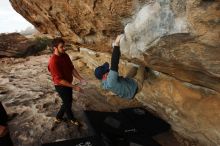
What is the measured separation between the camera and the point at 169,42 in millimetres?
4059

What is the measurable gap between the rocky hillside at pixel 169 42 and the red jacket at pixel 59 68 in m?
1.03

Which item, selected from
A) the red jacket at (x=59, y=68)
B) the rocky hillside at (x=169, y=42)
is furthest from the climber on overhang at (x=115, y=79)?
the red jacket at (x=59, y=68)

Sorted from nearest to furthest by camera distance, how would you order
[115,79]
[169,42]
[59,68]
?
[169,42] < [115,79] < [59,68]

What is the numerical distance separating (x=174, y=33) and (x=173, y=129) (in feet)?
10.7

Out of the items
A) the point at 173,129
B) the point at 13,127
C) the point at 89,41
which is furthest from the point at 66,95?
the point at 173,129

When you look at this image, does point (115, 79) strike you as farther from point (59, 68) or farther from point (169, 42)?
point (59, 68)

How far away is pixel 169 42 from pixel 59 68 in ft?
7.49

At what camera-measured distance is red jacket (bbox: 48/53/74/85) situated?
5.36 m

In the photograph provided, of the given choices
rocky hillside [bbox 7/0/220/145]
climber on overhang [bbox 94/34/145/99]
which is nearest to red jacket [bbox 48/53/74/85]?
climber on overhang [bbox 94/34/145/99]

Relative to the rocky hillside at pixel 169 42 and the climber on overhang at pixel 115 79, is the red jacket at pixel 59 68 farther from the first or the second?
the rocky hillside at pixel 169 42

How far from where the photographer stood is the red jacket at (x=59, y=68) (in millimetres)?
5359

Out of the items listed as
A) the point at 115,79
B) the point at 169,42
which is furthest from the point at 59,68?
the point at 169,42

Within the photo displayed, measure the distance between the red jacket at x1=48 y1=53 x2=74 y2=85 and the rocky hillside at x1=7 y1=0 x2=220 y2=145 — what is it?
1035 millimetres

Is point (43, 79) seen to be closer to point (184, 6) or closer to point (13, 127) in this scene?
point (13, 127)
